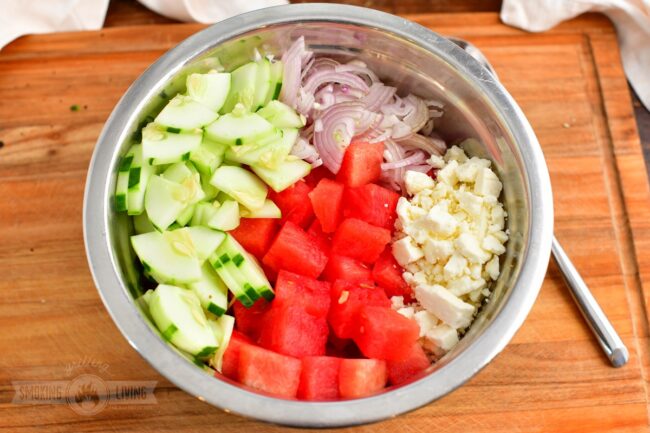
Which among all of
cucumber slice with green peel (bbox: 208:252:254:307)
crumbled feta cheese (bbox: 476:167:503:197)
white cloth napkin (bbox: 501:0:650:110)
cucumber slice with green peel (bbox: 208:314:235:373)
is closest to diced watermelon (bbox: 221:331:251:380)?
cucumber slice with green peel (bbox: 208:314:235:373)

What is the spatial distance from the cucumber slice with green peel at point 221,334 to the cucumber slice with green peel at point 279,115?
0.52 metres

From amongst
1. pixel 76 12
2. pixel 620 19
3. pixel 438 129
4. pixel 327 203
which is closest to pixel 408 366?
pixel 327 203

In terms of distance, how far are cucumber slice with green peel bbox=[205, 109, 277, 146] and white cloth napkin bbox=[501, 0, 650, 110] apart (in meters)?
1.03

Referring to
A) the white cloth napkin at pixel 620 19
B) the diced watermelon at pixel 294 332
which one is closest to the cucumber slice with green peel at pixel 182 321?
the diced watermelon at pixel 294 332

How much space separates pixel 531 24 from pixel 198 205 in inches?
51.0

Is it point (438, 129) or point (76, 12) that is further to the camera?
point (76, 12)

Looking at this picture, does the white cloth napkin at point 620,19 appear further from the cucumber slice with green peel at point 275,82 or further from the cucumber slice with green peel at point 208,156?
the cucumber slice with green peel at point 208,156

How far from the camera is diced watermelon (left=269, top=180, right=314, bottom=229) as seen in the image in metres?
1.82

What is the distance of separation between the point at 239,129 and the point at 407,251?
0.51m

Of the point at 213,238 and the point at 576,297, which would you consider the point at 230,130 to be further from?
the point at 576,297

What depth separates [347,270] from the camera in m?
1.76

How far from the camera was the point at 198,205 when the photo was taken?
172cm

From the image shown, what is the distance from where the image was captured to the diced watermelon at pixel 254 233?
1782mm

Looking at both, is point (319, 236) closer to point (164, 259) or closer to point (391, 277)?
point (391, 277)
